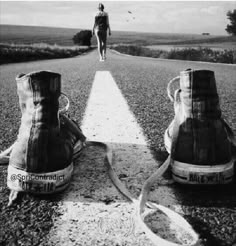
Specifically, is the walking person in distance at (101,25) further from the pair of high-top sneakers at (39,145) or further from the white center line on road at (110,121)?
the pair of high-top sneakers at (39,145)

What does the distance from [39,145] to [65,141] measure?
193mm

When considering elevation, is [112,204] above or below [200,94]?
below

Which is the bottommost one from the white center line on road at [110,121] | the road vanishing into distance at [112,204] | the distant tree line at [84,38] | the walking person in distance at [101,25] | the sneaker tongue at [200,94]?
the road vanishing into distance at [112,204]

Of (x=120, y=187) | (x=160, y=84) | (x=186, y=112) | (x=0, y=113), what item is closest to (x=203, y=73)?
(x=186, y=112)

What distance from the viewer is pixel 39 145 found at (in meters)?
1.76

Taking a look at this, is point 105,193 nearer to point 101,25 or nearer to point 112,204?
point 112,204

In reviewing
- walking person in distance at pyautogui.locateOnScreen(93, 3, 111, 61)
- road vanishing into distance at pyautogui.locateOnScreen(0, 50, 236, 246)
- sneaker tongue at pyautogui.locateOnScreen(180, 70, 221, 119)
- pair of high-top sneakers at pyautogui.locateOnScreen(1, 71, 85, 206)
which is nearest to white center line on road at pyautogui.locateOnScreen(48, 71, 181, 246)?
road vanishing into distance at pyautogui.locateOnScreen(0, 50, 236, 246)

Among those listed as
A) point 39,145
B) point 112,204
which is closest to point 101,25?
point 39,145

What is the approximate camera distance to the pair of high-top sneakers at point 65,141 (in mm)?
1745

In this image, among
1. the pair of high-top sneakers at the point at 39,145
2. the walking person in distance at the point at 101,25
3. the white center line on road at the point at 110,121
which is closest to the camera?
the pair of high-top sneakers at the point at 39,145

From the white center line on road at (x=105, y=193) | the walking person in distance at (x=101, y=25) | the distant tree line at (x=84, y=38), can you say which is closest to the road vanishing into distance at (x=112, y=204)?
the white center line on road at (x=105, y=193)

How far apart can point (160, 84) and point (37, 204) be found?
440cm

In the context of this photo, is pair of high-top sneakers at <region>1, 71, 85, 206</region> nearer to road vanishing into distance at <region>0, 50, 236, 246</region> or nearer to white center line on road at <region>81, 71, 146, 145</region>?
road vanishing into distance at <region>0, 50, 236, 246</region>

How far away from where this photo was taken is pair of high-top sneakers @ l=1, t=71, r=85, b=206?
1730 mm
